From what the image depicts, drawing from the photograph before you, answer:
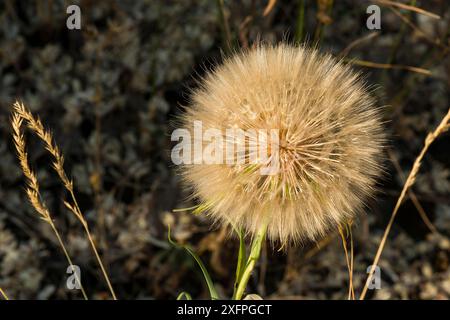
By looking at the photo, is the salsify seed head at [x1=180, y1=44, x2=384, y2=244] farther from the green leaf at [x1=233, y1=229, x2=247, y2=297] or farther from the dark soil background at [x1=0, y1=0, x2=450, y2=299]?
the dark soil background at [x1=0, y1=0, x2=450, y2=299]

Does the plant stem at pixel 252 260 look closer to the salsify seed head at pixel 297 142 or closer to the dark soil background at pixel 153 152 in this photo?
the salsify seed head at pixel 297 142

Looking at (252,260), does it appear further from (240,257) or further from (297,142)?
(297,142)

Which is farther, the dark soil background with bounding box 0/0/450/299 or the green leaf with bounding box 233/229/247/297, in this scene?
the dark soil background with bounding box 0/0/450/299

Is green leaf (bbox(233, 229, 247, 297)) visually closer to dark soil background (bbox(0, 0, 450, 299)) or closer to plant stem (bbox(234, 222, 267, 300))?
plant stem (bbox(234, 222, 267, 300))

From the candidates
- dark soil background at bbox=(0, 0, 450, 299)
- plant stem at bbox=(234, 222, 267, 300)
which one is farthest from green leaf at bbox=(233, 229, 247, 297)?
dark soil background at bbox=(0, 0, 450, 299)

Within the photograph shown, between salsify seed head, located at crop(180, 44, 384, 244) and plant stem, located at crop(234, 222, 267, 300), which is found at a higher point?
salsify seed head, located at crop(180, 44, 384, 244)
